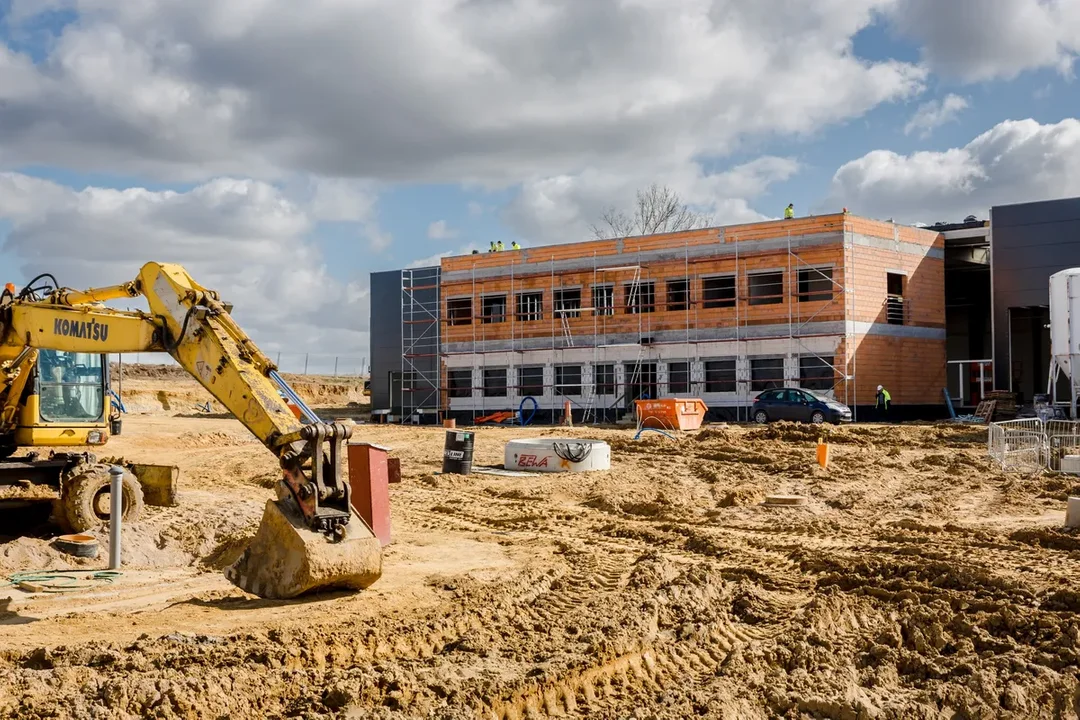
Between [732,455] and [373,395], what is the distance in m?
29.0

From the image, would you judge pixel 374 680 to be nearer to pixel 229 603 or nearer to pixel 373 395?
pixel 229 603

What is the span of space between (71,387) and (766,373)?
2757 cm

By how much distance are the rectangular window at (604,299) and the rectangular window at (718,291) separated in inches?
153

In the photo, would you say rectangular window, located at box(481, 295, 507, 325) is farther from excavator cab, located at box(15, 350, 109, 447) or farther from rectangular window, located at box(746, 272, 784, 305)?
excavator cab, located at box(15, 350, 109, 447)

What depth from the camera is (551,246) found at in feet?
139

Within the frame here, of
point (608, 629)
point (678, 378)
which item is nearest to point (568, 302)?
point (678, 378)

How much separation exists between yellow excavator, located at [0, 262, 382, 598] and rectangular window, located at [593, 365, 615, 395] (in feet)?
91.6

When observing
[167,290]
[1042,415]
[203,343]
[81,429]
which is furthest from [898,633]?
[1042,415]

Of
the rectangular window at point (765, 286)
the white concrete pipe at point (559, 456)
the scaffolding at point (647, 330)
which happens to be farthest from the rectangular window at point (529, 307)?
the white concrete pipe at point (559, 456)

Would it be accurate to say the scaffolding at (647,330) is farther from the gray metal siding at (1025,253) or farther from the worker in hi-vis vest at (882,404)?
the gray metal siding at (1025,253)

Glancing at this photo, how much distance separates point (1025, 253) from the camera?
3569 centimetres

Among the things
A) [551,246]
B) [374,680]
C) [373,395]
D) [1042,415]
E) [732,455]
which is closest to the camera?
[374,680]

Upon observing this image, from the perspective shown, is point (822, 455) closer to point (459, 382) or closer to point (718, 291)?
point (718, 291)

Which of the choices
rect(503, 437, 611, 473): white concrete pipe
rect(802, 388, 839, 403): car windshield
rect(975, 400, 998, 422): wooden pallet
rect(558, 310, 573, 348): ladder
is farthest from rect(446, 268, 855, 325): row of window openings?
rect(503, 437, 611, 473): white concrete pipe
